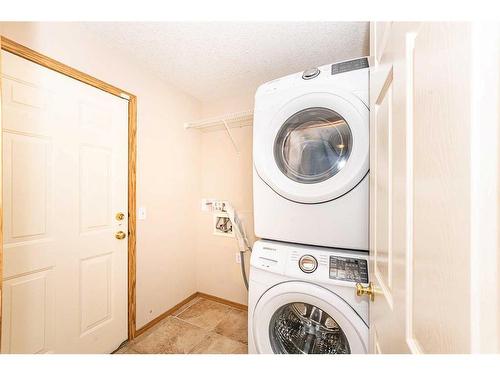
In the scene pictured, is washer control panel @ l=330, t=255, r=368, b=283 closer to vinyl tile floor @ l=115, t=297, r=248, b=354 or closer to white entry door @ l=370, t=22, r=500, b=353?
white entry door @ l=370, t=22, r=500, b=353

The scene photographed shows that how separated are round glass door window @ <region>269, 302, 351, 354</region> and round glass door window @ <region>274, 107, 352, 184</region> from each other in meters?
0.71

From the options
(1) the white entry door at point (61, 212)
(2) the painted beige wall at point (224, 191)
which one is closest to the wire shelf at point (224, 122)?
(2) the painted beige wall at point (224, 191)

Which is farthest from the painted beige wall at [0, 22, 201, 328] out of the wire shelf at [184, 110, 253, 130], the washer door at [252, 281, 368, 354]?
the washer door at [252, 281, 368, 354]

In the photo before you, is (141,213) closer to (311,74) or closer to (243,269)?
(243,269)

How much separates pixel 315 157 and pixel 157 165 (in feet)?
4.64

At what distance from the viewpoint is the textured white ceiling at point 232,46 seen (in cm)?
133

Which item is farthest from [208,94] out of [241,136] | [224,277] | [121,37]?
[224,277]

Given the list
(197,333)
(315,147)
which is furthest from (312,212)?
(197,333)

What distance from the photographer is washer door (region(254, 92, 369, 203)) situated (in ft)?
3.30

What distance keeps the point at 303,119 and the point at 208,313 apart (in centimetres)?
204

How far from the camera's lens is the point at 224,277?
2287 millimetres

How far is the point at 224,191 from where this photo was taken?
229cm

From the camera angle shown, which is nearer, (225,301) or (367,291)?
(367,291)

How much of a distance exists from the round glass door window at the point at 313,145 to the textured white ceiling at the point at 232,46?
668 mm
